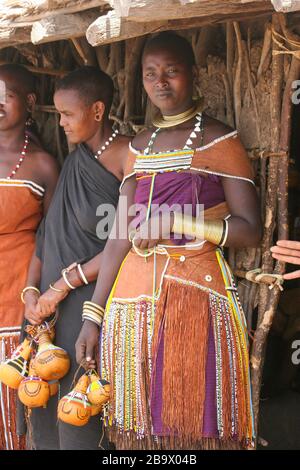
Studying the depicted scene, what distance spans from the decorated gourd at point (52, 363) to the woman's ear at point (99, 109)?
113cm

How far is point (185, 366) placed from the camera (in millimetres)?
3484

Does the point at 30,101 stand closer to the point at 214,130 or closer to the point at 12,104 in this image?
the point at 12,104

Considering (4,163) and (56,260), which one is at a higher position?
(4,163)

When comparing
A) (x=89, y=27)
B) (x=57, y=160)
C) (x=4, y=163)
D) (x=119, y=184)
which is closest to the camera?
(x=89, y=27)

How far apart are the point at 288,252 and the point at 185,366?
2.14 ft

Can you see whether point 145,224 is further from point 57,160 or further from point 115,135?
point 57,160

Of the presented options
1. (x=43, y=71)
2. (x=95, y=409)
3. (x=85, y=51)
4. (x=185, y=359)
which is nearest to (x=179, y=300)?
(x=185, y=359)

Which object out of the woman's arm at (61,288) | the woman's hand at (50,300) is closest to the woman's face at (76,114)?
the woman's arm at (61,288)

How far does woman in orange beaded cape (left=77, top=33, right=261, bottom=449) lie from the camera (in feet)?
11.4

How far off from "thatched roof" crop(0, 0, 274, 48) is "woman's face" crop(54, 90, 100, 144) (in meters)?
0.33

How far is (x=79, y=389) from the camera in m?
3.69

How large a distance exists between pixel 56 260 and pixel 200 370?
1033 millimetres
